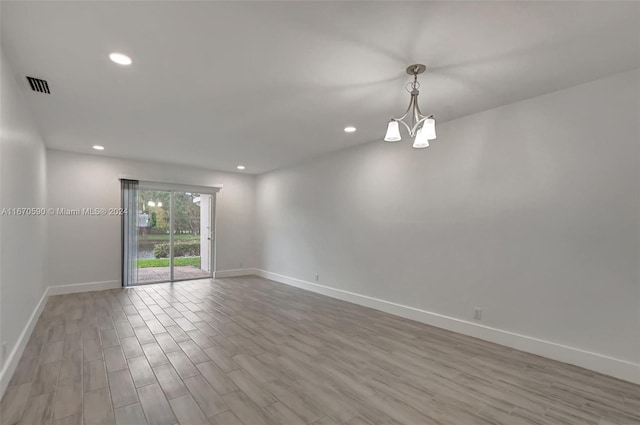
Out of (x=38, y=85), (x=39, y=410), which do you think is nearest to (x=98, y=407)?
(x=39, y=410)

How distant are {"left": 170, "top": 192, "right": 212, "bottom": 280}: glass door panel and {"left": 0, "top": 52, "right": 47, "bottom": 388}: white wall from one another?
2.99 m

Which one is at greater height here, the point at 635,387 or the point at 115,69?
the point at 115,69

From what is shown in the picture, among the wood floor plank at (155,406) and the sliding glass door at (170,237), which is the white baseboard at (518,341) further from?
the sliding glass door at (170,237)

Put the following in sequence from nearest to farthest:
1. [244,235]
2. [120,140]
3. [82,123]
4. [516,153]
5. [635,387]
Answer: [635,387] → [516,153] → [82,123] → [120,140] → [244,235]

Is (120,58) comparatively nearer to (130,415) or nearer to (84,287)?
(130,415)

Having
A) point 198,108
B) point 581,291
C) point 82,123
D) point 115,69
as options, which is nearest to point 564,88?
point 581,291

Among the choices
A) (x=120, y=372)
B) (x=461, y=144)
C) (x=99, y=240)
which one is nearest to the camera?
(x=120, y=372)

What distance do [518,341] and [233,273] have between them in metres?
5.88

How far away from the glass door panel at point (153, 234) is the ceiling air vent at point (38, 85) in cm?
351

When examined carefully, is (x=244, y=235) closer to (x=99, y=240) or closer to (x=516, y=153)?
(x=99, y=240)

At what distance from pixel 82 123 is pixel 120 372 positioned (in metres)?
3.17

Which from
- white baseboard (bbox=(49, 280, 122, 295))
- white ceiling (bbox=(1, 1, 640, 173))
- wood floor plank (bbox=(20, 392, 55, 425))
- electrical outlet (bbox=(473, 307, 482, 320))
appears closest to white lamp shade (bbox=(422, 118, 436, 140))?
white ceiling (bbox=(1, 1, 640, 173))

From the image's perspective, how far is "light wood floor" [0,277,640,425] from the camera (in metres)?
1.97

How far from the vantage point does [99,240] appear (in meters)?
5.56
